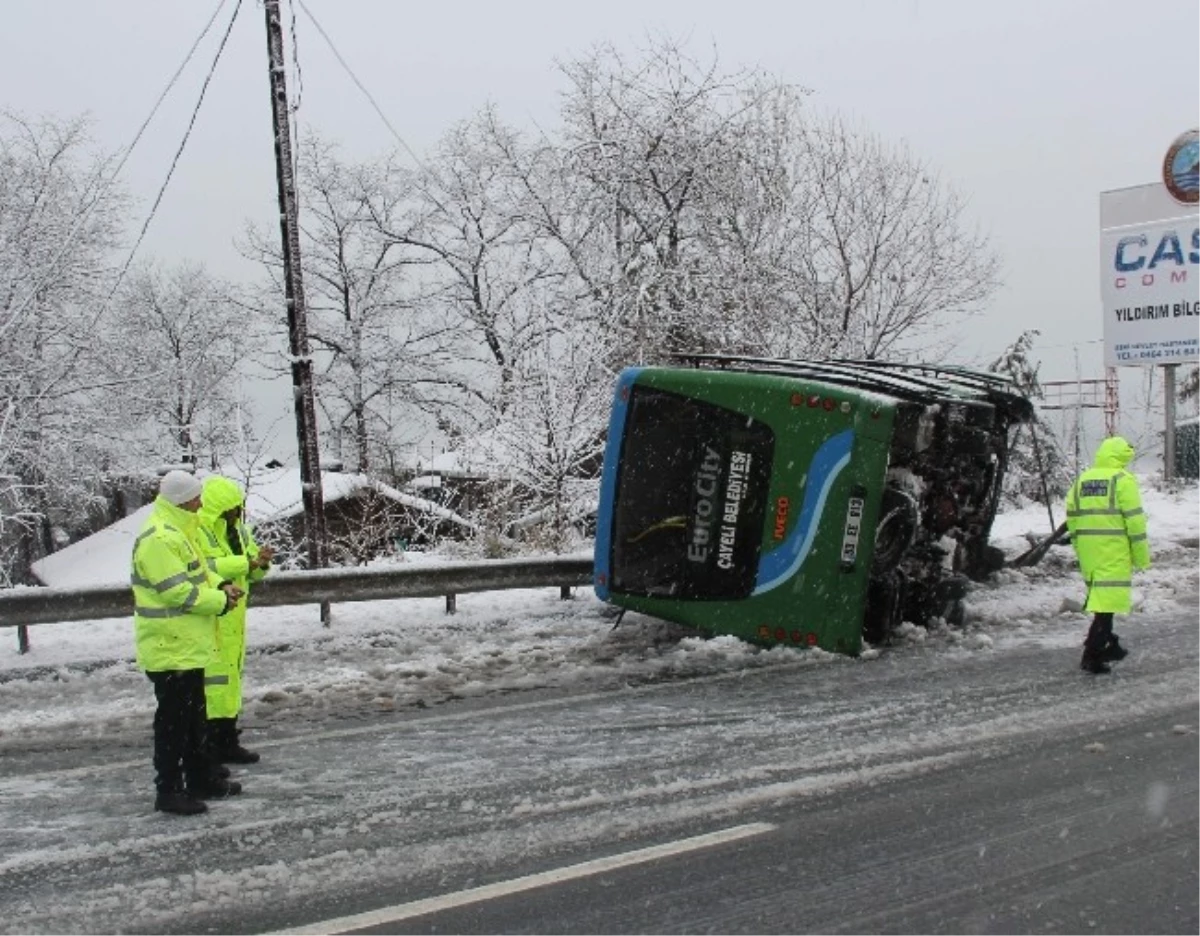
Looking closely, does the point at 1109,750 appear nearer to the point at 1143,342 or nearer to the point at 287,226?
the point at 287,226

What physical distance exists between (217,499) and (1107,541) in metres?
5.72

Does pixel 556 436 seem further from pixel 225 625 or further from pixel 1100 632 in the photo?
pixel 225 625

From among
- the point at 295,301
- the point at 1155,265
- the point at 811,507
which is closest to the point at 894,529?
the point at 811,507

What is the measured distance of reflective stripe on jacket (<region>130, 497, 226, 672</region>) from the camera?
5562mm

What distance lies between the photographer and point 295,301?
12695 millimetres

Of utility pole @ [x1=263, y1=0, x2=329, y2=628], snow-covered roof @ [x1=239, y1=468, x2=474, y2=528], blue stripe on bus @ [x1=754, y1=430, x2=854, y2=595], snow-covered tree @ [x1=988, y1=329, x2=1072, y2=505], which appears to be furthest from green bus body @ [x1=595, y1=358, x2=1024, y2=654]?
snow-covered tree @ [x1=988, y1=329, x2=1072, y2=505]

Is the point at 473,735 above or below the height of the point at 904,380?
below

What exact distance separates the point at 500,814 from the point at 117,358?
27.7 m

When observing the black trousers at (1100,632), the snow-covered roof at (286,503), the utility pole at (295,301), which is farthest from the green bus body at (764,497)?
the snow-covered roof at (286,503)

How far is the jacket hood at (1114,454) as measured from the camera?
27.1 feet

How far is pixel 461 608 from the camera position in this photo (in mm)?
10836

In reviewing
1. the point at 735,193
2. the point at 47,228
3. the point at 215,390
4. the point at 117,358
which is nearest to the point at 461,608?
the point at 735,193

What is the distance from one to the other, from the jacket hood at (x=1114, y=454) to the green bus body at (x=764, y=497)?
1.23 meters

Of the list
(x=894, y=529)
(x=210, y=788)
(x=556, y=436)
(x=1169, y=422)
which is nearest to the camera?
(x=210, y=788)
